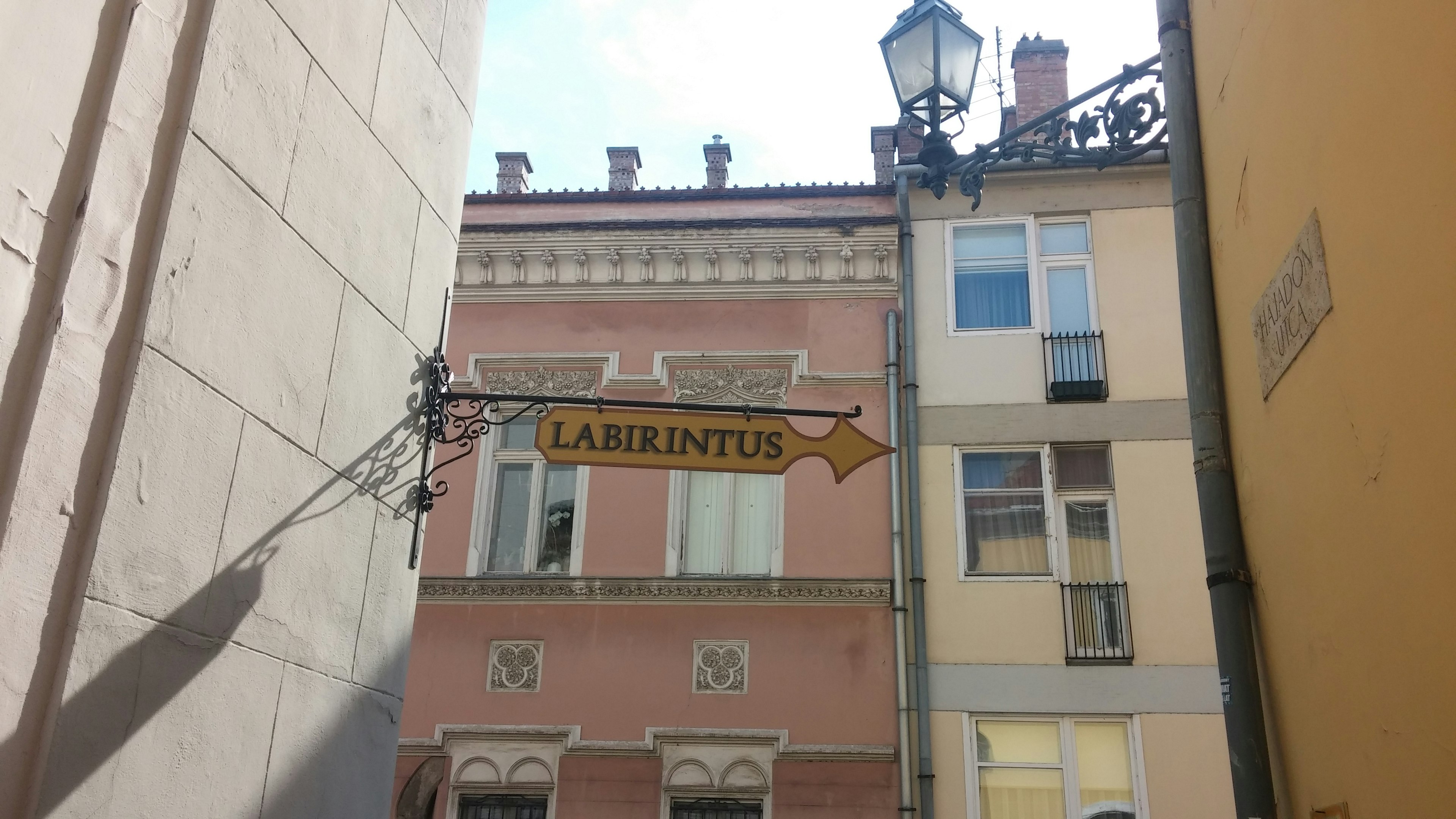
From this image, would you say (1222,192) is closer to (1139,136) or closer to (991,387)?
(1139,136)

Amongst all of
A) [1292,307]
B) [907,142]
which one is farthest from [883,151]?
[1292,307]

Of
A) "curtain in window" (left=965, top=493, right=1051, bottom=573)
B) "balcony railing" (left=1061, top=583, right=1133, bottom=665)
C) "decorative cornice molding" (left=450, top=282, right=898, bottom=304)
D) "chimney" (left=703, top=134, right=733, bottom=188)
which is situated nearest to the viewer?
"balcony railing" (left=1061, top=583, right=1133, bottom=665)

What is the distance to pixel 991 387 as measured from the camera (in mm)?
13500

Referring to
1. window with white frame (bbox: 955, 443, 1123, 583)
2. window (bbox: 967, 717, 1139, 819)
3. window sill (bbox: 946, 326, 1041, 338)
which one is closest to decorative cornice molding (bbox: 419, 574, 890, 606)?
window with white frame (bbox: 955, 443, 1123, 583)

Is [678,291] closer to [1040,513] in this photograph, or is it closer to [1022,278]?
[1022,278]

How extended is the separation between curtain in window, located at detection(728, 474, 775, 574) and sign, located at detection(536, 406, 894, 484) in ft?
21.3

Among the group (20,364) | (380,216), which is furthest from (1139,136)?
(20,364)

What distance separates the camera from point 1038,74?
52.4ft

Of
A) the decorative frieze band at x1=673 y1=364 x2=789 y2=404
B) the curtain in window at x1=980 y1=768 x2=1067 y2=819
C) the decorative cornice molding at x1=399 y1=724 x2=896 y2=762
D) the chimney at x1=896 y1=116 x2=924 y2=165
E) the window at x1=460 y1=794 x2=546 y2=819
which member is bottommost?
the window at x1=460 y1=794 x2=546 y2=819

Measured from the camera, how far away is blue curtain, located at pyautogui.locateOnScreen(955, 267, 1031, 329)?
14.0 m

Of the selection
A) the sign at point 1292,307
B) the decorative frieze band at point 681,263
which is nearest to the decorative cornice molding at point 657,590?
the decorative frieze band at point 681,263

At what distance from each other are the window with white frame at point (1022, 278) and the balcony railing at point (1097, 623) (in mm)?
3116

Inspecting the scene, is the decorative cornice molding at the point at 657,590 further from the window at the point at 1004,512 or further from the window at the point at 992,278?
the window at the point at 992,278

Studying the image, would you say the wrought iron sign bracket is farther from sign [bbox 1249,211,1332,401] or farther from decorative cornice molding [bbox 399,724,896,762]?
decorative cornice molding [bbox 399,724,896,762]
